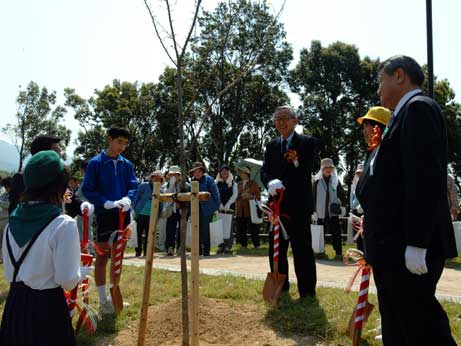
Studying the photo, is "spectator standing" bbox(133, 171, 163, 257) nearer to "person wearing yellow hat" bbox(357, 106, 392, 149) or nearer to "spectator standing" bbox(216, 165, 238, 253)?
"spectator standing" bbox(216, 165, 238, 253)

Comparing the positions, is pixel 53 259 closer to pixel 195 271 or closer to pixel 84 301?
pixel 195 271

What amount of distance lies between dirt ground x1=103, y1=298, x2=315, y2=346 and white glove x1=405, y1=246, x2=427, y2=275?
206cm

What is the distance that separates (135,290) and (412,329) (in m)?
4.48

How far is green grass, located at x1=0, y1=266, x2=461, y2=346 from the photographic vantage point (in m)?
Answer: 4.68

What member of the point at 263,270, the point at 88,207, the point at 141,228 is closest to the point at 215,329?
the point at 88,207

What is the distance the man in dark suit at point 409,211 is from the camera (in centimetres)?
272

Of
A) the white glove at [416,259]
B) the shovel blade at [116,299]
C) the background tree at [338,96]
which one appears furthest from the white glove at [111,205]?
the background tree at [338,96]

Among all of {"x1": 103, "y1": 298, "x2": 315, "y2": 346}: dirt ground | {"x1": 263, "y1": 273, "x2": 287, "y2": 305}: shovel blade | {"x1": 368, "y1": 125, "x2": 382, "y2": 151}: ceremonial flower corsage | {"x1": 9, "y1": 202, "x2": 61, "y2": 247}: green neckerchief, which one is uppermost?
{"x1": 368, "y1": 125, "x2": 382, "y2": 151}: ceremonial flower corsage

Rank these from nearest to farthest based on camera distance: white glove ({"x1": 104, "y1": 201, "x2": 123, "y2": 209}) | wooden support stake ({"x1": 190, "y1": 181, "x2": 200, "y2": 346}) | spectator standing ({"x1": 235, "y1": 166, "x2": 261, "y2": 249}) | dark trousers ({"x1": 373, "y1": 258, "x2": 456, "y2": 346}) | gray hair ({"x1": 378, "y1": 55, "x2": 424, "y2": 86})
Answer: dark trousers ({"x1": 373, "y1": 258, "x2": 456, "y2": 346}) < gray hair ({"x1": 378, "y1": 55, "x2": 424, "y2": 86}) < wooden support stake ({"x1": 190, "y1": 181, "x2": 200, "y2": 346}) < white glove ({"x1": 104, "y1": 201, "x2": 123, "y2": 209}) < spectator standing ({"x1": 235, "y1": 166, "x2": 261, "y2": 249})

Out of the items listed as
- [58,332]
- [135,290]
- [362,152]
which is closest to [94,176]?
[135,290]

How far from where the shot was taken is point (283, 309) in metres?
5.28

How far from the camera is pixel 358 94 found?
28.4m

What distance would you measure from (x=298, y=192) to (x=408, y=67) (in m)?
2.71

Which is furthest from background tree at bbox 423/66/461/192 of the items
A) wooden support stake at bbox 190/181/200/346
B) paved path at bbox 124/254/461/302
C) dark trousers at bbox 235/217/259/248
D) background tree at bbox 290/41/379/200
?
wooden support stake at bbox 190/181/200/346
